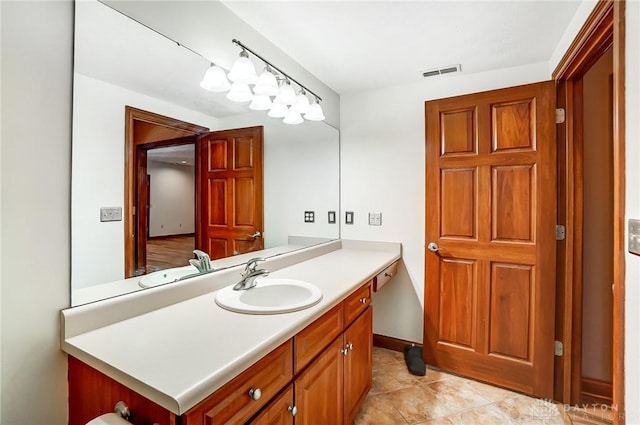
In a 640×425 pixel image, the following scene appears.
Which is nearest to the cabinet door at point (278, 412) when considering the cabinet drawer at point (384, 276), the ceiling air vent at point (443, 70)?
the cabinet drawer at point (384, 276)

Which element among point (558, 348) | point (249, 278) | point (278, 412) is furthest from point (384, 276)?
point (278, 412)

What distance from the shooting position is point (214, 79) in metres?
1.46

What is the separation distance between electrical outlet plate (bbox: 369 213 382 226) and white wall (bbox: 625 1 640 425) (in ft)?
5.04

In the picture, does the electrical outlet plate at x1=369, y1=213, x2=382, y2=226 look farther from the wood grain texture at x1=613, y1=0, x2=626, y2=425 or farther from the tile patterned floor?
the wood grain texture at x1=613, y1=0, x2=626, y2=425

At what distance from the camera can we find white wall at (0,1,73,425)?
0.81 meters

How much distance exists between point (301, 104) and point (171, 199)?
1.13 metres

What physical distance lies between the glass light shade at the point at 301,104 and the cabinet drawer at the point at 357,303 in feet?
4.16

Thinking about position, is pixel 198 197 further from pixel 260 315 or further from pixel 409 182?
pixel 409 182

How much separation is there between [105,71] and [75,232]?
58 centimetres

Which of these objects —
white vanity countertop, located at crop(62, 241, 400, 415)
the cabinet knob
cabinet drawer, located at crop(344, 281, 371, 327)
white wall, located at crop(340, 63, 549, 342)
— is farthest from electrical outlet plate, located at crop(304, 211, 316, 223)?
the cabinet knob

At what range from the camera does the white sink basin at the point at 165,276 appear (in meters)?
1.20

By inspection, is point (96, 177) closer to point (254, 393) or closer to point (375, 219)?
point (254, 393)

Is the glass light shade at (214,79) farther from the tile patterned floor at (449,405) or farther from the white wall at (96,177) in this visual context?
the tile patterned floor at (449,405)

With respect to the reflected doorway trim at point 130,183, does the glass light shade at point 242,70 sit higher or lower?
higher
